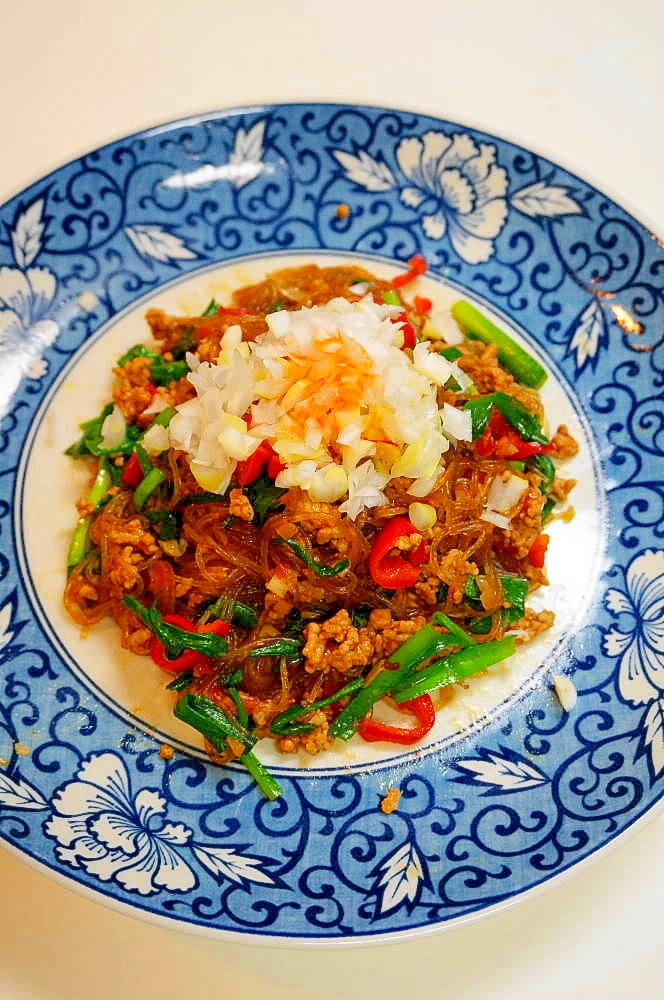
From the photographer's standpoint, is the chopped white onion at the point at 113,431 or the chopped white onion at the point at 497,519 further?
the chopped white onion at the point at 113,431

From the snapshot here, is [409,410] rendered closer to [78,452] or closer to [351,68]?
[78,452]

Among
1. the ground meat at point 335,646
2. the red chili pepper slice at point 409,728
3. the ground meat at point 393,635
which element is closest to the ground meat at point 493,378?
the ground meat at point 393,635

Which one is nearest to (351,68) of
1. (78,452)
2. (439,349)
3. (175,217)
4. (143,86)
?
(143,86)

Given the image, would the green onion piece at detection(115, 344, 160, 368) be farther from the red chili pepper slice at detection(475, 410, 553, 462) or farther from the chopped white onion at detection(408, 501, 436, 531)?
the red chili pepper slice at detection(475, 410, 553, 462)

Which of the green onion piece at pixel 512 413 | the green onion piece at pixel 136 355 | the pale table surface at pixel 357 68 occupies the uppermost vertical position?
the pale table surface at pixel 357 68

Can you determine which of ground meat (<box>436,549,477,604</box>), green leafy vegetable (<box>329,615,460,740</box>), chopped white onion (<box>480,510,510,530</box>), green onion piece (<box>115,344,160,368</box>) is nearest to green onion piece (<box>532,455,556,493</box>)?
chopped white onion (<box>480,510,510,530</box>)

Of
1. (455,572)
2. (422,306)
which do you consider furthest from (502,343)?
(455,572)

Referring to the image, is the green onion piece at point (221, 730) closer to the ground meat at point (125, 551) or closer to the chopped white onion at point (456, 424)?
the ground meat at point (125, 551)
